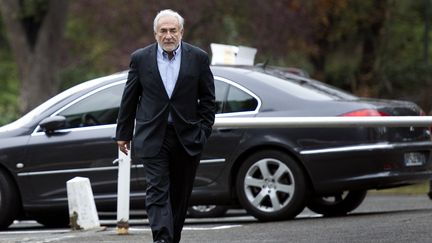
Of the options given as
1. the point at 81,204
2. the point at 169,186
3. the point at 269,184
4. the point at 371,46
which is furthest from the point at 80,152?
the point at 371,46

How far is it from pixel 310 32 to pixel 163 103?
24.2m

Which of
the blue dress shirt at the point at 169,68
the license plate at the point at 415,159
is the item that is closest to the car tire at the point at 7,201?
the license plate at the point at 415,159

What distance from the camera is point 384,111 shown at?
1170 centimetres

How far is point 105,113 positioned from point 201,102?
12.9 feet

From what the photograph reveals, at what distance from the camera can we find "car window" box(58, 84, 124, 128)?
12328 millimetres

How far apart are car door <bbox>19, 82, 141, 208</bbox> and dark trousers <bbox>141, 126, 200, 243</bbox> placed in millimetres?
3607

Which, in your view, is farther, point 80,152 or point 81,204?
point 80,152

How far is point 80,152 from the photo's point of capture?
40.1 ft

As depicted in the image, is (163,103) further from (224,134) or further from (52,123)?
(52,123)

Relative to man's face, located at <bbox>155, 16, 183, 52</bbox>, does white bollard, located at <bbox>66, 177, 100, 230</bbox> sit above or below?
below

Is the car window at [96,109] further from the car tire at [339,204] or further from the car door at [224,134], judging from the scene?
the car tire at [339,204]

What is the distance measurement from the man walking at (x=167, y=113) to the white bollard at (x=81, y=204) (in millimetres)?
2966

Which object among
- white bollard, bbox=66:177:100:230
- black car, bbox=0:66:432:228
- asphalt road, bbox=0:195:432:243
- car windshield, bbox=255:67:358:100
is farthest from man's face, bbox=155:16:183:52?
car windshield, bbox=255:67:358:100

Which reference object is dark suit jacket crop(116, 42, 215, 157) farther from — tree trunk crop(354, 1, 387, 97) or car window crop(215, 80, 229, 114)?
tree trunk crop(354, 1, 387, 97)
